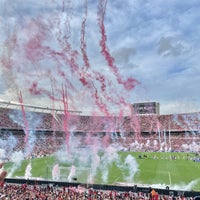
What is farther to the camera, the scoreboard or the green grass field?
the scoreboard

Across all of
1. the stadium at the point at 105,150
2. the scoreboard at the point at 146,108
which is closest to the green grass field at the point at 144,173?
the stadium at the point at 105,150

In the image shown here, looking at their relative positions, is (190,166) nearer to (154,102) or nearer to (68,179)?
(68,179)

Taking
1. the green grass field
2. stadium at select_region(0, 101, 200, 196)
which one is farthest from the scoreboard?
the green grass field

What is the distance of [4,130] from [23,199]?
1947 inches

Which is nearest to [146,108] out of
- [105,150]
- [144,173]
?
[105,150]

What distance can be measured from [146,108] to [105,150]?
48.6 meters

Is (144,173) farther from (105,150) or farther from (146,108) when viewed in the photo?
(146,108)

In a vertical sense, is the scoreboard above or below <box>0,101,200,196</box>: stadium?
above

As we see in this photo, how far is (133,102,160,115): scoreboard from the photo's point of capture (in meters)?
103

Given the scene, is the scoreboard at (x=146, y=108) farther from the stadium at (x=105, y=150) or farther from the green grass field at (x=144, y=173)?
the green grass field at (x=144, y=173)

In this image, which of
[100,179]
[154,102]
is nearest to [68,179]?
[100,179]

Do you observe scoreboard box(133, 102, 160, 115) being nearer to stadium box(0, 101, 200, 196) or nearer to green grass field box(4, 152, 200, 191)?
stadium box(0, 101, 200, 196)

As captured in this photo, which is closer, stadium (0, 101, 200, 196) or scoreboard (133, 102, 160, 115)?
stadium (0, 101, 200, 196)

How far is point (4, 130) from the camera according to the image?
65.2 meters
